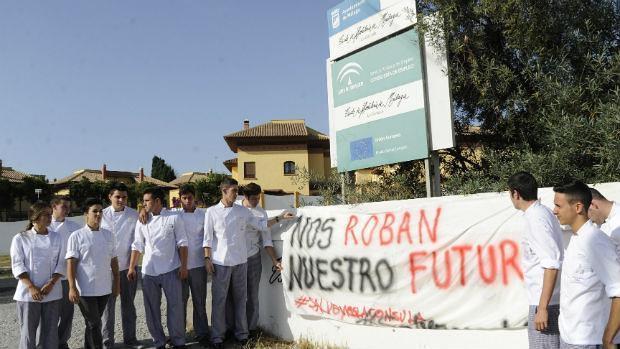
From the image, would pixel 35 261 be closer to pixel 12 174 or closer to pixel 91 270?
pixel 91 270

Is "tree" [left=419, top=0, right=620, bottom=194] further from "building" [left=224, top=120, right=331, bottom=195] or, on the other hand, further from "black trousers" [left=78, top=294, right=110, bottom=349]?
"building" [left=224, top=120, right=331, bottom=195]

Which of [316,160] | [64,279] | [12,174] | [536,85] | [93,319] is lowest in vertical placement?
[93,319]

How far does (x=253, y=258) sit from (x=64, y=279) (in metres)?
2.27

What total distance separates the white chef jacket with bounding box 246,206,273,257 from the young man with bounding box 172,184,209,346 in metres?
0.59

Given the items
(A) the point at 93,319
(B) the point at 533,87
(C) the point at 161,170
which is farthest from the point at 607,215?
(C) the point at 161,170

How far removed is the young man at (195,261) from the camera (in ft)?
20.8

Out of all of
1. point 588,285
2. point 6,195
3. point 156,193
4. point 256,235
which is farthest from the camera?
point 6,195

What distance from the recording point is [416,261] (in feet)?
16.2

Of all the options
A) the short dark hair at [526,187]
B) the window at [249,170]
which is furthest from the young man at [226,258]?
Answer: the window at [249,170]

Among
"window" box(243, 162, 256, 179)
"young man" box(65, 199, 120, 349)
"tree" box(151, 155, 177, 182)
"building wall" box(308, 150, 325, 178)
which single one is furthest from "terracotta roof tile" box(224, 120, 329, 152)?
"tree" box(151, 155, 177, 182)

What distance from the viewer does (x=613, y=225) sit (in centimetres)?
347

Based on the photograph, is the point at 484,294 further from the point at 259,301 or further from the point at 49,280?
the point at 49,280

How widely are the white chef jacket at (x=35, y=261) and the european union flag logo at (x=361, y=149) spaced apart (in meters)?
3.92

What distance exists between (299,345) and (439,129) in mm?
2967
